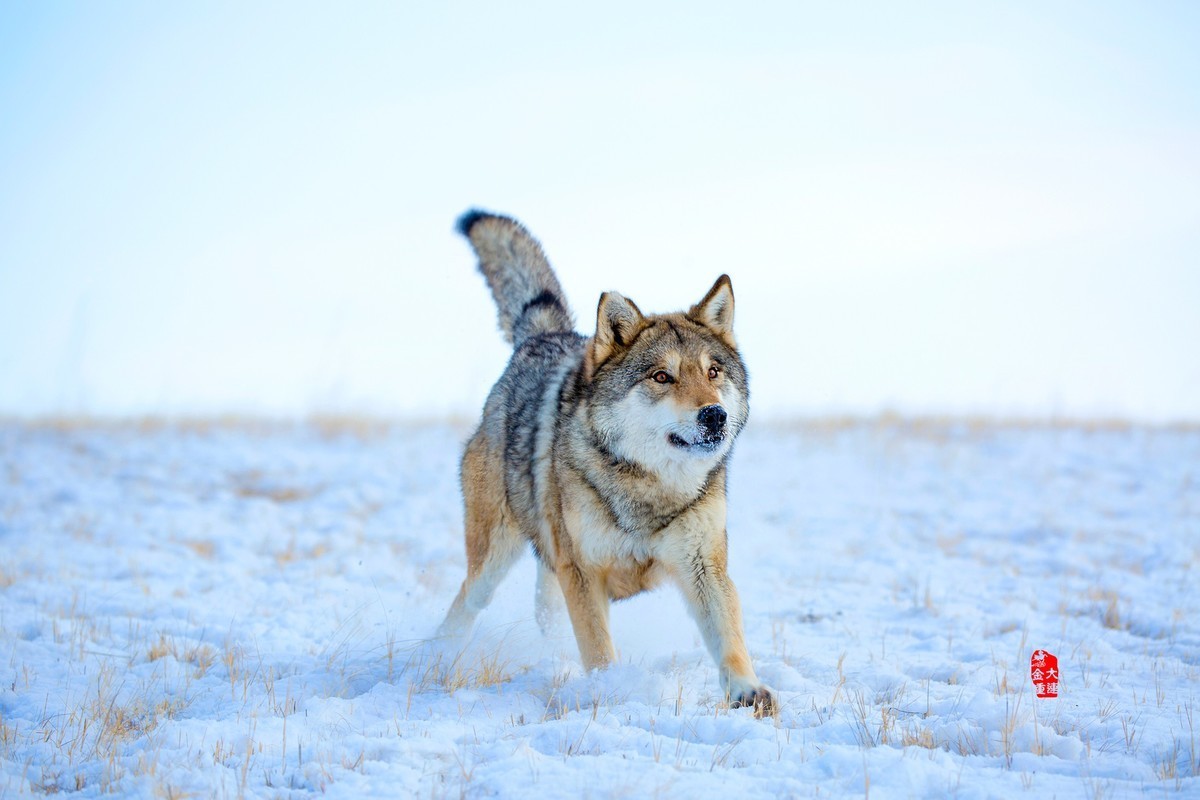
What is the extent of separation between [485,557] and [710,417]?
6.14 ft

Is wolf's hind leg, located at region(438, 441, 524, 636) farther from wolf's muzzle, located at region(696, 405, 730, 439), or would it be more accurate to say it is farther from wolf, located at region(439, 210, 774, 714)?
wolf's muzzle, located at region(696, 405, 730, 439)

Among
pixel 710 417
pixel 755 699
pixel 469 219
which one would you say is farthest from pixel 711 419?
pixel 469 219

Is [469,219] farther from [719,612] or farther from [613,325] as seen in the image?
[719,612]

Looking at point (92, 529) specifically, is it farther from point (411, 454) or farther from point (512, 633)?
point (512, 633)

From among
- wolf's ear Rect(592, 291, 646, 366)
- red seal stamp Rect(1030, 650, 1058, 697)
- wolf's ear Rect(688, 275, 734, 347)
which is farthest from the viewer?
wolf's ear Rect(688, 275, 734, 347)

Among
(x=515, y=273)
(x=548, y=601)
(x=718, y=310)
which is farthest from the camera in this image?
(x=515, y=273)

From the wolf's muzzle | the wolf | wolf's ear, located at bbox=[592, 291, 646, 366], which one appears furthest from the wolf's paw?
wolf's ear, located at bbox=[592, 291, 646, 366]

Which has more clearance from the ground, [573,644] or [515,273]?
[515,273]

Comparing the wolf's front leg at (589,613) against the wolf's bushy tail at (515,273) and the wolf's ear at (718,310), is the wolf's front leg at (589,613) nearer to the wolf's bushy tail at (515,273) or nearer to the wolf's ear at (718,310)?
the wolf's ear at (718,310)

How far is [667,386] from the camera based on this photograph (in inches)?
183

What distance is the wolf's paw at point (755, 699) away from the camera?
397 centimetres

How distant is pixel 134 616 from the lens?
608 centimetres

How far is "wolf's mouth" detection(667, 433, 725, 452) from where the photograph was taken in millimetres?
4469

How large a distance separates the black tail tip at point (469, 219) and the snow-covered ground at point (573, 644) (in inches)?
100
